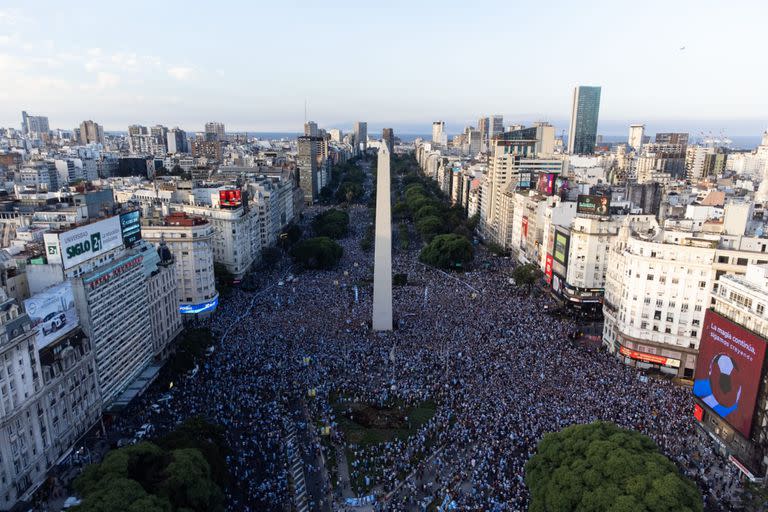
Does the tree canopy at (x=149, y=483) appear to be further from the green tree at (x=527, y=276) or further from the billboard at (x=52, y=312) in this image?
the green tree at (x=527, y=276)

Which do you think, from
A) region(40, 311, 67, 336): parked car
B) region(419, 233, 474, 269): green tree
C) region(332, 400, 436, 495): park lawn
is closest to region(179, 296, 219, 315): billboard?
region(40, 311, 67, 336): parked car

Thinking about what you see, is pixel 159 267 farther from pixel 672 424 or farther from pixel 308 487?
pixel 672 424

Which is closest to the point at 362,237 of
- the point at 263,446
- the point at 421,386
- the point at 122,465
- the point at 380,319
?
the point at 380,319

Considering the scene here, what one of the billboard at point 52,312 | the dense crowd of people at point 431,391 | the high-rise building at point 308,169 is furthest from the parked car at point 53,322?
the high-rise building at point 308,169

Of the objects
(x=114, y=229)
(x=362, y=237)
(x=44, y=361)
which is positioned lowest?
(x=362, y=237)

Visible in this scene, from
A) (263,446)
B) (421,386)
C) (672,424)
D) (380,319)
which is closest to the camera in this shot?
(263,446)

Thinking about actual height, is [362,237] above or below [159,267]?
below
